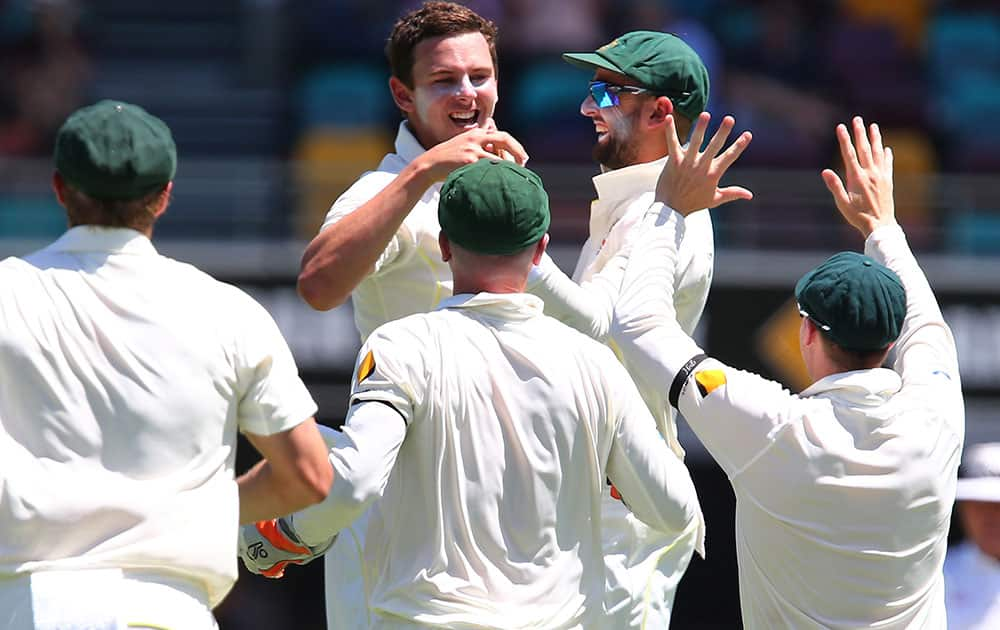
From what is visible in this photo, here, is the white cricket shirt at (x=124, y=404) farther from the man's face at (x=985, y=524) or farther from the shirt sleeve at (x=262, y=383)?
the man's face at (x=985, y=524)

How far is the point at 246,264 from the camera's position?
10.3 metres

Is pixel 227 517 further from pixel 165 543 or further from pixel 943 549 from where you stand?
pixel 943 549

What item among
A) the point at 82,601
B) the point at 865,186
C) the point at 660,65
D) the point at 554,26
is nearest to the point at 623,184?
the point at 660,65

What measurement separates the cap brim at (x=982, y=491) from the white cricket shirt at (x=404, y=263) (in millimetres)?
1960

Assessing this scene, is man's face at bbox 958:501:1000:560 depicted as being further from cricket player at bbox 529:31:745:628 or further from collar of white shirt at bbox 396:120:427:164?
collar of white shirt at bbox 396:120:427:164

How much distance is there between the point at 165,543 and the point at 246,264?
6911 mm

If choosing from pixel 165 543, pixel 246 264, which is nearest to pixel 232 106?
pixel 246 264

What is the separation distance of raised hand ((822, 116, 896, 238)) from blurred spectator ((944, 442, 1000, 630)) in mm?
1275

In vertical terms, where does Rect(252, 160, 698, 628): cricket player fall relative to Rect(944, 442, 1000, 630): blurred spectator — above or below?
above

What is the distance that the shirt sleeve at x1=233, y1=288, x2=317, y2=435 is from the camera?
11.5 ft

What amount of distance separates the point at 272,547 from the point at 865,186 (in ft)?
5.97

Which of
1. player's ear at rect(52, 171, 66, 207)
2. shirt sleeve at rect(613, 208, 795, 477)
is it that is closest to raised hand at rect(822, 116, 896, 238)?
shirt sleeve at rect(613, 208, 795, 477)

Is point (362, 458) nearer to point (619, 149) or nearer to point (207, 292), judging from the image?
point (207, 292)

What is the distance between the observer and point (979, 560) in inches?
217
